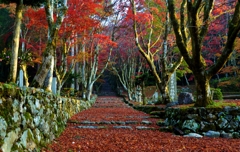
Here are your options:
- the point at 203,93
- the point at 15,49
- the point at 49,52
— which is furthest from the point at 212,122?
the point at 15,49

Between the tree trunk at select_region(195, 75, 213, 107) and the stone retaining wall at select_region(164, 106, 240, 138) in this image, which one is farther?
the tree trunk at select_region(195, 75, 213, 107)

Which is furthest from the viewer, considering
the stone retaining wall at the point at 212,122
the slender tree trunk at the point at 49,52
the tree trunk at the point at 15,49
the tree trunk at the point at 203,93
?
the slender tree trunk at the point at 49,52

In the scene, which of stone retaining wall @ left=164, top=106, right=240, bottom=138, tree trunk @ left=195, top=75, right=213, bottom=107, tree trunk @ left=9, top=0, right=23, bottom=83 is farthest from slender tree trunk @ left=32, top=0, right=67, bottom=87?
tree trunk @ left=195, top=75, right=213, bottom=107

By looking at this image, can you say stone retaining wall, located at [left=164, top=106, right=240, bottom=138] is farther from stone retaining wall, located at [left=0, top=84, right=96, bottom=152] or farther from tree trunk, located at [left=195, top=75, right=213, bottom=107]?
stone retaining wall, located at [left=0, top=84, right=96, bottom=152]

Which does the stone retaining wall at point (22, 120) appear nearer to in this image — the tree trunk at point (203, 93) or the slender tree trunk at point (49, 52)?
the slender tree trunk at point (49, 52)

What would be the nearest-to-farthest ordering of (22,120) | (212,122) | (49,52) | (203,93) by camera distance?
1. (22,120)
2. (212,122)
3. (203,93)
4. (49,52)

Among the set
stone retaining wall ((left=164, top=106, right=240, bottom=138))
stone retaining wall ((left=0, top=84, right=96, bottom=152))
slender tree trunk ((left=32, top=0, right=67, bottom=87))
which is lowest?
stone retaining wall ((left=164, top=106, right=240, bottom=138))

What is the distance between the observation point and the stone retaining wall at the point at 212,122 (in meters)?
5.28

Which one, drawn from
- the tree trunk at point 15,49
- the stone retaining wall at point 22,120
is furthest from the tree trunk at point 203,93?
the tree trunk at point 15,49

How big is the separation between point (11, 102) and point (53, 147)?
4.52 ft

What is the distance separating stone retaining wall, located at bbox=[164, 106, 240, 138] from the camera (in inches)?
208

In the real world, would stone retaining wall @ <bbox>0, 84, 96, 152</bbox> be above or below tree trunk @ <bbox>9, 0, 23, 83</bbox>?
below

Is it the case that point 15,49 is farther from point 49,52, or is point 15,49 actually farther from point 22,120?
point 22,120

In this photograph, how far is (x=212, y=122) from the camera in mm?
5449
